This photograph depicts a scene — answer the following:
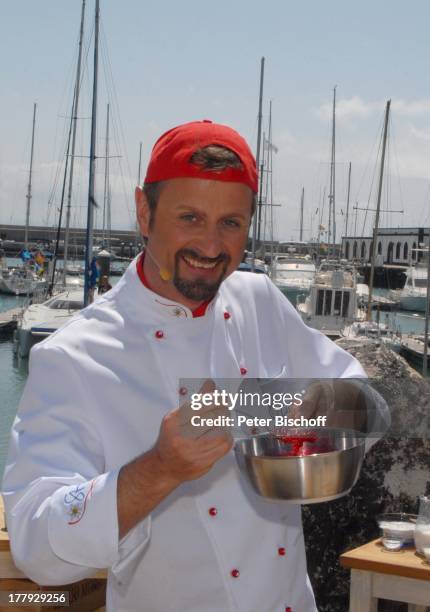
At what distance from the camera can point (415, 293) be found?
54844mm

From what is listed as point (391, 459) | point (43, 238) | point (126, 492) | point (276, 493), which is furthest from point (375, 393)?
point (43, 238)

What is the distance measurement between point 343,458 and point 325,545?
5.86 ft

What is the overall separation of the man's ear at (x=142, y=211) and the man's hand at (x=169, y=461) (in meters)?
0.55

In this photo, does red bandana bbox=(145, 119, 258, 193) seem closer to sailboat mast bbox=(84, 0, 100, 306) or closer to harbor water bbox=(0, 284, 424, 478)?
harbor water bbox=(0, 284, 424, 478)

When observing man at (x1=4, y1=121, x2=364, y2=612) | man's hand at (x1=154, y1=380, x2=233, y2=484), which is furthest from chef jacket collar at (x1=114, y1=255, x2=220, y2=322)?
man's hand at (x1=154, y1=380, x2=233, y2=484)

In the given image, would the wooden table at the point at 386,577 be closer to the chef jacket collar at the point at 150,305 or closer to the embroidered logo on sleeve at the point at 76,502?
the chef jacket collar at the point at 150,305

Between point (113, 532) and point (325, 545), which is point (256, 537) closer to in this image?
point (113, 532)

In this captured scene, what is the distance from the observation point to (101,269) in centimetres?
2547

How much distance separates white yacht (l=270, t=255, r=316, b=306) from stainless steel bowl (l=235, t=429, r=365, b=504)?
40.7 meters

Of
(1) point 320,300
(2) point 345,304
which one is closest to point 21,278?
(1) point 320,300

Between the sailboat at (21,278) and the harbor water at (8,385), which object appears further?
the sailboat at (21,278)

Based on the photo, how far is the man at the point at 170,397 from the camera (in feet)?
5.70

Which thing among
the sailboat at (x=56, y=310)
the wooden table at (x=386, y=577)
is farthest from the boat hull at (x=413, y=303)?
the wooden table at (x=386, y=577)

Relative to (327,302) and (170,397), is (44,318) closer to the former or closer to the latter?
(327,302)
